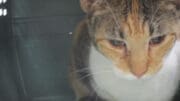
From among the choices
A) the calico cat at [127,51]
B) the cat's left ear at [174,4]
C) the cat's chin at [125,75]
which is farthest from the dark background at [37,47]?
the cat's left ear at [174,4]

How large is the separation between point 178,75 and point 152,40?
0.12m

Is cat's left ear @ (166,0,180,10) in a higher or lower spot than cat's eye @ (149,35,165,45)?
higher

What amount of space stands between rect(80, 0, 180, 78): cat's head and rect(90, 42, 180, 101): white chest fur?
0.02 m

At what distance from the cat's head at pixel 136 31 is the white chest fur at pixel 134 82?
0.07ft

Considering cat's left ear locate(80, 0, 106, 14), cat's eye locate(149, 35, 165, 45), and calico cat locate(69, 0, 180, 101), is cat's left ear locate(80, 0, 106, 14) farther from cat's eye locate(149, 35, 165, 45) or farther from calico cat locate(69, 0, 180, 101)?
cat's eye locate(149, 35, 165, 45)

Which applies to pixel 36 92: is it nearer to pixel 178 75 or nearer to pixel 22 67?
pixel 22 67

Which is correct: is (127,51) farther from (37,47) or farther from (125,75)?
(37,47)

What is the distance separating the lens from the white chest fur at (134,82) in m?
1.37

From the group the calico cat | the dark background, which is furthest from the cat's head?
the dark background

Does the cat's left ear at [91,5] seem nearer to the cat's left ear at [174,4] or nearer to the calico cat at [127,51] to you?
the calico cat at [127,51]

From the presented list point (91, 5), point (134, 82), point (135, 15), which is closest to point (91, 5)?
point (91, 5)

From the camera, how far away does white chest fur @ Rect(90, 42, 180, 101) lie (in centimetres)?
137

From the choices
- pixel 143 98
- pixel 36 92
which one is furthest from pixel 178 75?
pixel 36 92

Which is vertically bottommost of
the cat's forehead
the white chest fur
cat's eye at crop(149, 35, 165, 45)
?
the white chest fur
